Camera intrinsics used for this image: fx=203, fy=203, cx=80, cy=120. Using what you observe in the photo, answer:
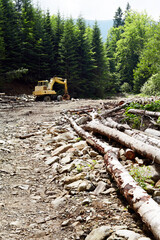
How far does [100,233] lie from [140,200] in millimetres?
625

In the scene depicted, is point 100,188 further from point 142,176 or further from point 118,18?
point 118,18

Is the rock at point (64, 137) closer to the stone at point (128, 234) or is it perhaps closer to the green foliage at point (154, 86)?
the stone at point (128, 234)

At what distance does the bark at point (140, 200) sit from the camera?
211cm

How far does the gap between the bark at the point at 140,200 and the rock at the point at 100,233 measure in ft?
1.36

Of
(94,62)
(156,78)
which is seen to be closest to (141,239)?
(156,78)

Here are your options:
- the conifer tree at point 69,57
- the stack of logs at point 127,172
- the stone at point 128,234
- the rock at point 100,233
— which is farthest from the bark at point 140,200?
the conifer tree at point 69,57

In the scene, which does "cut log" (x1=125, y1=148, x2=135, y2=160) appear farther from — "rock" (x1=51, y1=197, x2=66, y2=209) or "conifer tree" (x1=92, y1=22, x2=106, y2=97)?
"conifer tree" (x1=92, y1=22, x2=106, y2=97)

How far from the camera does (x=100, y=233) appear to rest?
7.48 feet

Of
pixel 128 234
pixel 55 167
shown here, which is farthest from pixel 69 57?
pixel 128 234

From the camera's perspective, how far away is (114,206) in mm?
2850

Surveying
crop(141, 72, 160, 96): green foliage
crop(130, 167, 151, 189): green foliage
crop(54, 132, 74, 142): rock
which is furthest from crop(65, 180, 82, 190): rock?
crop(141, 72, 160, 96): green foliage

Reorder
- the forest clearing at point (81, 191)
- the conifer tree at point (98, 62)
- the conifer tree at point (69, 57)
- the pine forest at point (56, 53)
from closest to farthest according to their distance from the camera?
the forest clearing at point (81, 191)
the pine forest at point (56, 53)
the conifer tree at point (69, 57)
the conifer tree at point (98, 62)

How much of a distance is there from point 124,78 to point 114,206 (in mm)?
46931

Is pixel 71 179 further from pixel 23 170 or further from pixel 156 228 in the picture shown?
pixel 156 228
